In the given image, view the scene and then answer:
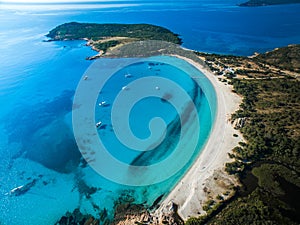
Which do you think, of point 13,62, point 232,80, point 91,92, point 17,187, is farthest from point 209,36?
point 17,187

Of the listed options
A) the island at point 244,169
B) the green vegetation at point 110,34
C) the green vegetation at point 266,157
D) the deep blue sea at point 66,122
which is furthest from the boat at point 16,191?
the green vegetation at point 110,34

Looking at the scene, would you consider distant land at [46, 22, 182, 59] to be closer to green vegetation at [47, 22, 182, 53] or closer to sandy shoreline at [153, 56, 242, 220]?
green vegetation at [47, 22, 182, 53]

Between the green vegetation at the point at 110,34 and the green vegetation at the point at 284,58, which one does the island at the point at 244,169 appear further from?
the green vegetation at the point at 110,34

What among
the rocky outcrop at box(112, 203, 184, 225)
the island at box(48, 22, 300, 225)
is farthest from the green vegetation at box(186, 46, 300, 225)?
the rocky outcrop at box(112, 203, 184, 225)

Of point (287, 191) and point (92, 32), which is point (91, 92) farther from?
point (92, 32)

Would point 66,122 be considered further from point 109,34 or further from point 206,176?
point 109,34

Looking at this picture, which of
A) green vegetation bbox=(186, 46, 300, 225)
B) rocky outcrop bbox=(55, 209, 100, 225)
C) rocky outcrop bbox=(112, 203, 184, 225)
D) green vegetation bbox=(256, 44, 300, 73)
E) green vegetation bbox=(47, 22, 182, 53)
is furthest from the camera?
green vegetation bbox=(47, 22, 182, 53)

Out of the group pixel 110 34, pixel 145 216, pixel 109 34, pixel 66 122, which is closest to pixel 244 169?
pixel 145 216
